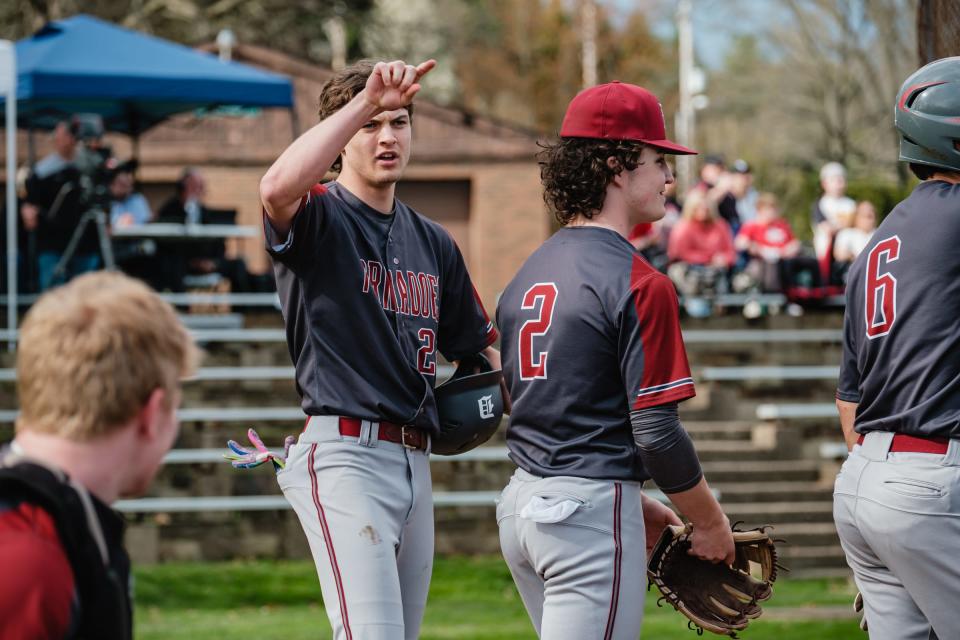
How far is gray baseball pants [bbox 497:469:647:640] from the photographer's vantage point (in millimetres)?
3703

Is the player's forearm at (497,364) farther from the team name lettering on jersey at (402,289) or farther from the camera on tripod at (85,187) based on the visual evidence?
the camera on tripod at (85,187)

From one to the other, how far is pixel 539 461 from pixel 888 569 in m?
1.09

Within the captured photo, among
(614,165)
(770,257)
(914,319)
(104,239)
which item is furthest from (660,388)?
(770,257)

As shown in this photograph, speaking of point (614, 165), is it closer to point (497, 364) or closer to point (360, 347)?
point (360, 347)

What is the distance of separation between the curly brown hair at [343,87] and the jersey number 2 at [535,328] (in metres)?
0.92

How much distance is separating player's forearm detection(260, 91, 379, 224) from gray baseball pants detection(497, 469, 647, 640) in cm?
106

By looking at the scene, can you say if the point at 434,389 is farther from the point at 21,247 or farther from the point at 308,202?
the point at 21,247

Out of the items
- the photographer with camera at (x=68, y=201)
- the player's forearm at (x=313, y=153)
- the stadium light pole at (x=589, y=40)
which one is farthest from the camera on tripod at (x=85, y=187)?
the stadium light pole at (x=589, y=40)

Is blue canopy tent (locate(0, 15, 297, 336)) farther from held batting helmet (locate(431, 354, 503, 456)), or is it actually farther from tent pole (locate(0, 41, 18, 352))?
held batting helmet (locate(431, 354, 503, 456))

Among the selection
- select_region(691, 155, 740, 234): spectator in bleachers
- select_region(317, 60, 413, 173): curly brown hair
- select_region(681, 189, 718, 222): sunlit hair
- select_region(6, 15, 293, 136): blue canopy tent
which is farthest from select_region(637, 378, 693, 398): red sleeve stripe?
select_region(691, 155, 740, 234): spectator in bleachers

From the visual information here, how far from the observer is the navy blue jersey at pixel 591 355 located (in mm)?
3672

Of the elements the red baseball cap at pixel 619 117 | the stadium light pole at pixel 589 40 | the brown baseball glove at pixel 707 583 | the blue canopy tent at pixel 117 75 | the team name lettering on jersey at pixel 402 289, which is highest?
the stadium light pole at pixel 589 40

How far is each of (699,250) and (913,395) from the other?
11126 millimetres

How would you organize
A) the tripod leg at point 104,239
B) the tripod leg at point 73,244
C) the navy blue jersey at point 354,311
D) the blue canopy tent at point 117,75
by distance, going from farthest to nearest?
the blue canopy tent at point 117,75
the tripod leg at point 73,244
the tripod leg at point 104,239
the navy blue jersey at point 354,311
